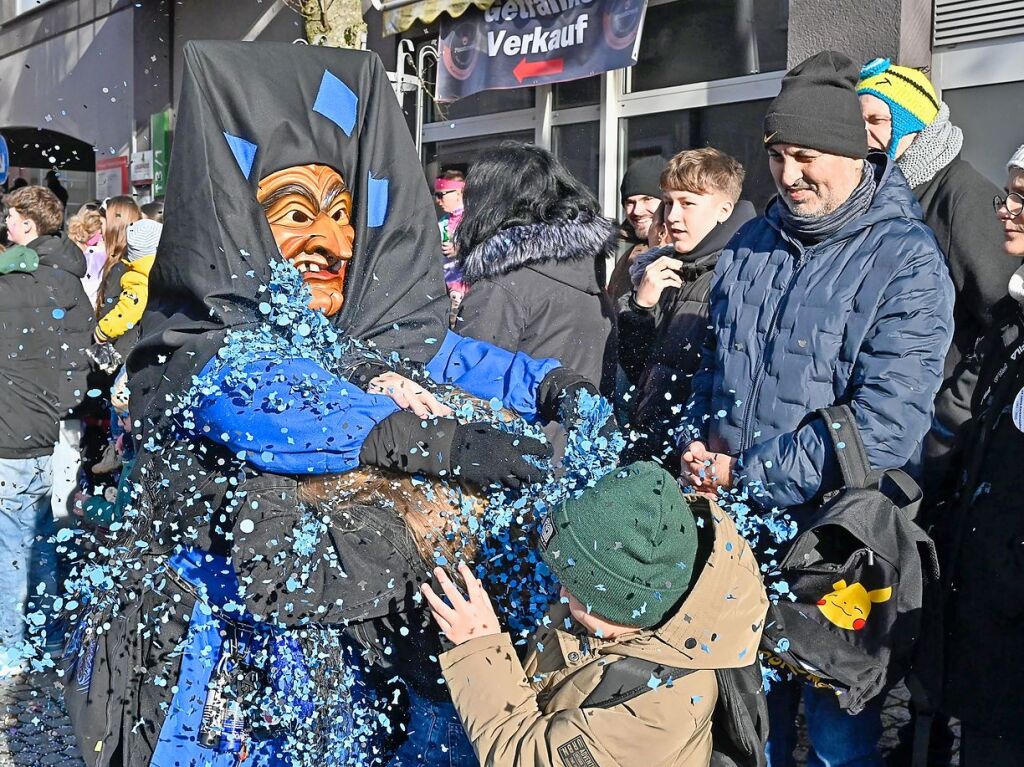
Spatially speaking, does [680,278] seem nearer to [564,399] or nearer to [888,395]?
[888,395]

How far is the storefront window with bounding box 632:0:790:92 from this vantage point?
687 centimetres

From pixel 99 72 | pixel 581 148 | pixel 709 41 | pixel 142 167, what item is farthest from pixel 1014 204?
pixel 99 72

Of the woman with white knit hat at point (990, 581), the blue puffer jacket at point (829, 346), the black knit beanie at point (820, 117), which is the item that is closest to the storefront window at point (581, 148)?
the black knit beanie at point (820, 117)

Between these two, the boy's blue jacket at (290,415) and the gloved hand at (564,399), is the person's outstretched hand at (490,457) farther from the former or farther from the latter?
the gloved hand at (564,399)

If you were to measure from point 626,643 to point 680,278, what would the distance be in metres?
2.08

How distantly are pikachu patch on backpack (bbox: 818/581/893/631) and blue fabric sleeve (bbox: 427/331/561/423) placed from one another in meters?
0.77

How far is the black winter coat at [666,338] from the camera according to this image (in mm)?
3283

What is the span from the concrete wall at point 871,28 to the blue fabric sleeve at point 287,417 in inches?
179

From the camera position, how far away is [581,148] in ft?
28.2

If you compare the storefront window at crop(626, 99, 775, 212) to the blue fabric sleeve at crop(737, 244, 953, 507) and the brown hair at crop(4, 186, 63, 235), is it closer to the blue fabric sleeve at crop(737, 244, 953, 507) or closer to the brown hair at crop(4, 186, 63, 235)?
the blue fabric sleeve at crop(737, 244, 953, 507)

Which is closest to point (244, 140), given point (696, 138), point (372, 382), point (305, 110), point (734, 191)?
point (305, 110)

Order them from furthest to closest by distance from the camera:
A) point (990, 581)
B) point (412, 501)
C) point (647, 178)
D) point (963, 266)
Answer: point (647, 178) → point (963, 266) → point (990, 581) → point (412, 501)

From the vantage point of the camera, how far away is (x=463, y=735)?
7.44 ft

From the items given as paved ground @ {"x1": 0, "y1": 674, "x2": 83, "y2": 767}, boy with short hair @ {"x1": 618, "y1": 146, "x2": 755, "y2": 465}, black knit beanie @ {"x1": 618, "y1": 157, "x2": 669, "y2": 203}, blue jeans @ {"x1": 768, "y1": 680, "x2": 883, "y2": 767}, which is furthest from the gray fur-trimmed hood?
paved ground @ {"x1": 0, "y1": 674, "x2": 83, "y2": 767}
